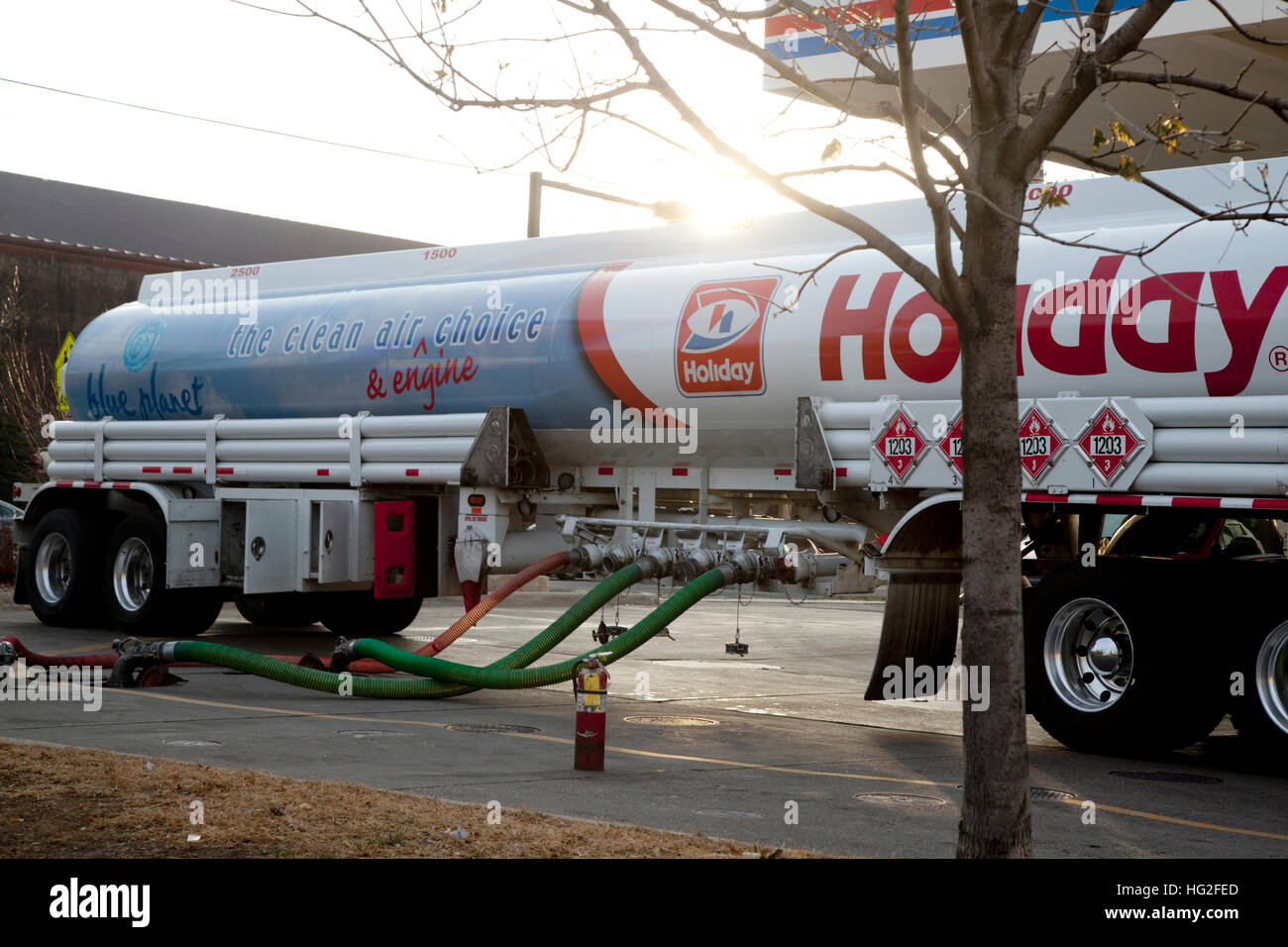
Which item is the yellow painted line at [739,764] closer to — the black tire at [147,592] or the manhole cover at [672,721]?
the manhole cover at [672,721]

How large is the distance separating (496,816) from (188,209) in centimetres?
5250

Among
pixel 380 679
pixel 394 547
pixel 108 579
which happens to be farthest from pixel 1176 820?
pixel 108 579

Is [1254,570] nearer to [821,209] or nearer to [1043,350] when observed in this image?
[1043,350]

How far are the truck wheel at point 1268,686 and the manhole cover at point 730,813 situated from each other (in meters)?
3.40

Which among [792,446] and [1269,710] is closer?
[1269,710]

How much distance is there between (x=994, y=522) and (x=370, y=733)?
5811 millimetres

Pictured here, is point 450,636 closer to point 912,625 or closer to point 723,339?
point 723,339

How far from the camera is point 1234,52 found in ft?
48.4

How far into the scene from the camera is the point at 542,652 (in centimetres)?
1179

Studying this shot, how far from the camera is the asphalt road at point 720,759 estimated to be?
7.33 meters

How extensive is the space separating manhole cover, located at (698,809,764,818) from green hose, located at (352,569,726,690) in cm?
365

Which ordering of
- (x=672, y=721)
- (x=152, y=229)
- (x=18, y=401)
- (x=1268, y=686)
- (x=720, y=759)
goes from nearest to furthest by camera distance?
(x=1268, y=686) → (x=720, y=759) → (x=672, y=721) → (x=18, y=401) → (x=152, y=229)

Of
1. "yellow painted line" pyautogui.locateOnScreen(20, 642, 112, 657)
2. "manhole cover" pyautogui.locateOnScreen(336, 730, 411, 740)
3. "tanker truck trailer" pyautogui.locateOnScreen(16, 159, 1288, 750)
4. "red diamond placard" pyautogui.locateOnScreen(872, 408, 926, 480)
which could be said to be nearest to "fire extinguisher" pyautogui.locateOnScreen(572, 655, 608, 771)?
"manhole cover" pyautogui.locateOnScreen(336, 730, 411, 740)
